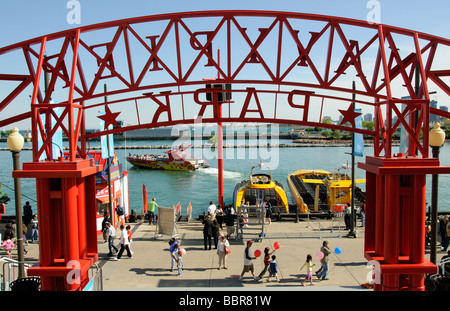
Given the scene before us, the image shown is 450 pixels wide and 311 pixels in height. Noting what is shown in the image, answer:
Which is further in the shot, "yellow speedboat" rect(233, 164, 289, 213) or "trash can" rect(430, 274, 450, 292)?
"yellow speedboat" rect(233, 164, 289, 213)

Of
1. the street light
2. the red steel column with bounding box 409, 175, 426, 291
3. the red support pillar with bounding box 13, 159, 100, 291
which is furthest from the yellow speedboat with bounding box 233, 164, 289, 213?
the red support pillar with bounding box 13, 159, 100, 291

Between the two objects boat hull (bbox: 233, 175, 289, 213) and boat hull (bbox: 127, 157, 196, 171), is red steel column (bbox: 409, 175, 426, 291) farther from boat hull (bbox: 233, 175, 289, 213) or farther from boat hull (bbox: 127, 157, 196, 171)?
Answer: boat hull (bbox: 127, 157, 196, 171)

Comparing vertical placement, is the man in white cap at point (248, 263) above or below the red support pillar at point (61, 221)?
below

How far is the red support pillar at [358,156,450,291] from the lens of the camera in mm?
6336

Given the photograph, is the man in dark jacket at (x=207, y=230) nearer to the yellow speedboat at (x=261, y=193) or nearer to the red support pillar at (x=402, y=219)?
the yellow speedboat at (x=261, y=193)

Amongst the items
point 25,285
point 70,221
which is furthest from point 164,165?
point 70,221

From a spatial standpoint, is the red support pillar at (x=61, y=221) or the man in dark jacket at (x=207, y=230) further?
the man in dark jacket at (x=207, y=230)

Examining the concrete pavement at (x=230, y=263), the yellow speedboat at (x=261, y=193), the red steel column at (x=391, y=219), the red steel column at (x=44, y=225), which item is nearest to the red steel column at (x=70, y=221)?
the red steel column at (x=44, y=225)

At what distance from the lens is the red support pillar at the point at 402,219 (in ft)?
20.8

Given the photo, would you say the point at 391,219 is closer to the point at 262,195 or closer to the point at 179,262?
the point at 179,262

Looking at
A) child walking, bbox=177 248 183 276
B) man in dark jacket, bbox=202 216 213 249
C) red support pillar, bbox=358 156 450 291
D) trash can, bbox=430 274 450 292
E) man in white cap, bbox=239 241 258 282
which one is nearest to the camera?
red support pillar, bbox=358 156 450 291

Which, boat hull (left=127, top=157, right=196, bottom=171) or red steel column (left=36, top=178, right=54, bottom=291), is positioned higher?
red steel column (left=36, top=178, right=54, bottom=291)

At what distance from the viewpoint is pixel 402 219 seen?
659 cm
